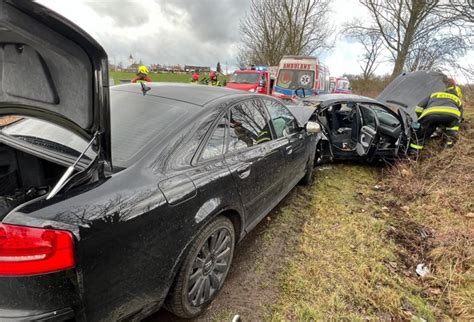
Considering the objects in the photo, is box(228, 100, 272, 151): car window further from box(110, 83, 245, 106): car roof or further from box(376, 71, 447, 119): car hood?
box(376, 71, 447, 119): car hood

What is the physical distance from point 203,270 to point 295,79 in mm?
11593

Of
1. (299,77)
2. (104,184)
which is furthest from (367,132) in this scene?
(299,77)

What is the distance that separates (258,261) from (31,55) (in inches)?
92.1

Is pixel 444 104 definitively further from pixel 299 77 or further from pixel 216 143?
pixel 299 77

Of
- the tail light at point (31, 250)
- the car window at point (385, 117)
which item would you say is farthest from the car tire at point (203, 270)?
the car window at point (385, 117)

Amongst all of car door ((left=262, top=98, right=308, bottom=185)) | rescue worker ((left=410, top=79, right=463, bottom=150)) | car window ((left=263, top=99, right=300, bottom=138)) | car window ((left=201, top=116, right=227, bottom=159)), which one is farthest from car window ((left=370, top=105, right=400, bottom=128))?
car window ((left=201, top=116, right=227, bottom=159))

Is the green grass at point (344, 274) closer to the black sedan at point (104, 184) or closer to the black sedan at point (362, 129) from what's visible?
the black sedan at point (104, 184)

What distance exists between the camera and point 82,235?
4.03 ft

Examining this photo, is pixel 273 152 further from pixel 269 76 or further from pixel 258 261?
pixel 269 76

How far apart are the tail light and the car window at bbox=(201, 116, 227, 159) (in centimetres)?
103

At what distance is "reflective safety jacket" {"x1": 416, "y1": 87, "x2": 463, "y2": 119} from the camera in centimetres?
520

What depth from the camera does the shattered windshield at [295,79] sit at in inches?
477

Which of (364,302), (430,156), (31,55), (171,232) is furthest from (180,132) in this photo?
(430,156)

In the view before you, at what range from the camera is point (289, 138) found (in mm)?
3430
